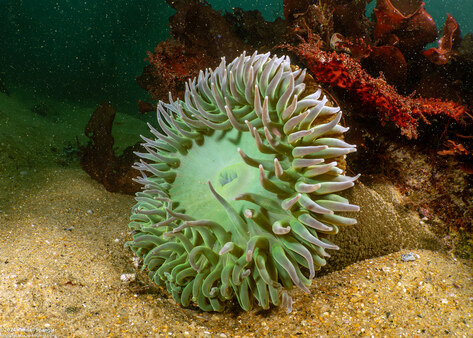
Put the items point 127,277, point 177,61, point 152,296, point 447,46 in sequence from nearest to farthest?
point 152,296
point 127,277
point 447,46
point 177,61

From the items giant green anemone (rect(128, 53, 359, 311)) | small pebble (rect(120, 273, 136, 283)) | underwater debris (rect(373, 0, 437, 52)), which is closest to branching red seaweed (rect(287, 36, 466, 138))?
giant green anemone (rect(128, 53, 359, 311))

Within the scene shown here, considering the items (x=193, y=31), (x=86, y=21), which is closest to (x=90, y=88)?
(x=86, y=21)

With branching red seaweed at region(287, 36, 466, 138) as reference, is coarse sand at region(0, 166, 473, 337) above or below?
below

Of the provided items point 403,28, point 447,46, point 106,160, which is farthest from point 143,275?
point 447,46

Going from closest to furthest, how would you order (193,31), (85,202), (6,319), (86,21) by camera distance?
1. (6,319)
2. (85,202)
3. (193,31)
4. (86,21)

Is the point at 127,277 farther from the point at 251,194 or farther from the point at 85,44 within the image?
the point at 85,44

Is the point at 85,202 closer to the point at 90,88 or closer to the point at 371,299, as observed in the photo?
the point at 371,299

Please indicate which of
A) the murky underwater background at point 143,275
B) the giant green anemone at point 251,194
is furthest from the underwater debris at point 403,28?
the giant green anemone at point 251,194

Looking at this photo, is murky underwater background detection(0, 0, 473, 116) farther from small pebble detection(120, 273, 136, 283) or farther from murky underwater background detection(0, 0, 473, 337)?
small pebble detection(120, 273, 136, 283)
